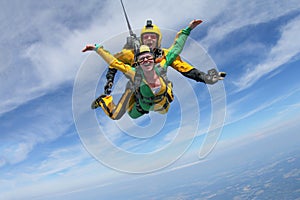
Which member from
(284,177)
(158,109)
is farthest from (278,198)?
Result: (158,109)

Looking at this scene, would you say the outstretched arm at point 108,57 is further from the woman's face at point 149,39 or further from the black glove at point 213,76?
the black glove at point 213,76

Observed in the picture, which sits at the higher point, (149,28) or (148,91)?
(149,28)

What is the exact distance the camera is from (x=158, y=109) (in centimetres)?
551

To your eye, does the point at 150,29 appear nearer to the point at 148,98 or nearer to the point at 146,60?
the point at 146,60

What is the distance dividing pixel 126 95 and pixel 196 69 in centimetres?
149

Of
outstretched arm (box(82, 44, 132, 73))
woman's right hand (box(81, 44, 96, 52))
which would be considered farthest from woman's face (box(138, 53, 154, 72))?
woman's right hand (box(81, 44, 96, 52))

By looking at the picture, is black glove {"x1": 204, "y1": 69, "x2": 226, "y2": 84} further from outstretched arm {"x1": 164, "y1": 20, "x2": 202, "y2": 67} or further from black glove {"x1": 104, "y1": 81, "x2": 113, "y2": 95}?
black glove {"x1": 104, "y1": 81, "x2": 113, "y2": 95}

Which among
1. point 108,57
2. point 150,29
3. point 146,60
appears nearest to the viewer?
point 146,60

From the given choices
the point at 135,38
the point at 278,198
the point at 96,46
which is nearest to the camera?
the point at 96,46

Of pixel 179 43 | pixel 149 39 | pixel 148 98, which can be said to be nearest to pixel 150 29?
pixel 149 39

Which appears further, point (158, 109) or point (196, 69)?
point (158, 109)

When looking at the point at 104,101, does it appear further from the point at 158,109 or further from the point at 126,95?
the point at 158,109

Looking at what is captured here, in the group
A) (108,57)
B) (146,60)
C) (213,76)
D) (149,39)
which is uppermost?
(149,39)

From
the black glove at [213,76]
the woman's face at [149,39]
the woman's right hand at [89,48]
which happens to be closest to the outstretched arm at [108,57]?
the woman's right hand at [89,48]
